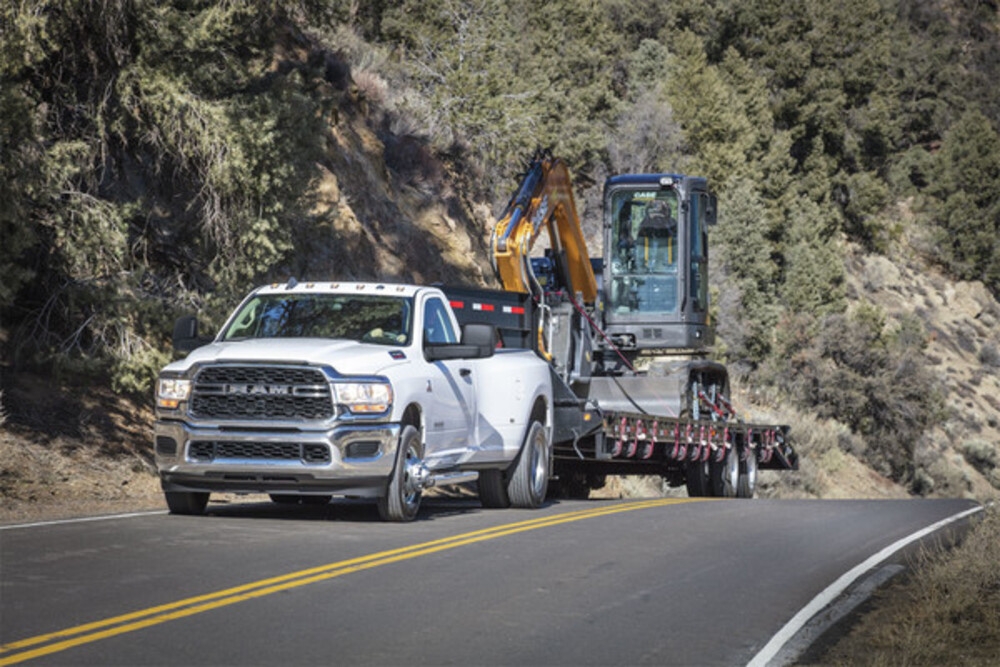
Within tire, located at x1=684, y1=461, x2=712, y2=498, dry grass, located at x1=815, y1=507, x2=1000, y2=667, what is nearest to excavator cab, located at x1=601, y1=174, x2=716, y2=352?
tire, located at x1=684, y1=461, x2=712, y2=498

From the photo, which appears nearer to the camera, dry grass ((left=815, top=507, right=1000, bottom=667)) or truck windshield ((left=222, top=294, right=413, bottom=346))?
dry grass ((left=815, top=507, right=1000, bottom=667))

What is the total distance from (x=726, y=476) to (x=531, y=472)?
843 centimetres

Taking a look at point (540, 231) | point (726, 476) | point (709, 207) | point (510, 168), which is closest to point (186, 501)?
point (540, 231)

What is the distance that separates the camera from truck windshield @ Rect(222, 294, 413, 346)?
A: 14.6 meters

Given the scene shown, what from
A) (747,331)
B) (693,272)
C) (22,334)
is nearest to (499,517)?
(22,334)

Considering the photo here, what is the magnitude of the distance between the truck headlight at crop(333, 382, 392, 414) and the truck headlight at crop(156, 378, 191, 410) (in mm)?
1392

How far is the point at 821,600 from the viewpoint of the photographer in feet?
34.9

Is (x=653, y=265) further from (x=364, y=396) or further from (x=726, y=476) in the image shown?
(x=364, y=396)

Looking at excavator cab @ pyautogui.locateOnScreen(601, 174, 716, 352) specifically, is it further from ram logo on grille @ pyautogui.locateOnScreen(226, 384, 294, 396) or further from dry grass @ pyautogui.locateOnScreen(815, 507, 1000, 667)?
dry grass @ pyautogui.locateOnScreen(815, 507, 1000, 667)

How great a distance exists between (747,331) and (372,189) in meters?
22.9

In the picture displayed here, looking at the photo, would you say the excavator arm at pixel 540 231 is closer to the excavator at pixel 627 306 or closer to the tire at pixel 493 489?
the excavator at pixel 627 306

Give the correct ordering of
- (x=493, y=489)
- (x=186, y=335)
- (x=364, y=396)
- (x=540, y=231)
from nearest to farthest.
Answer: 1. (x=364, y=396)
2. (x=186, y=335)
3. (x=493, y=489)
4. (x=540, y=231)

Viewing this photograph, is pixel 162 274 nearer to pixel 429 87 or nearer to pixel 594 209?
pixel 429 87

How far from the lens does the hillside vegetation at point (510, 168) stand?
18.9 m
